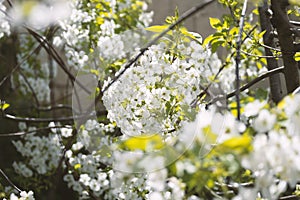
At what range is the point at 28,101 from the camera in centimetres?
400

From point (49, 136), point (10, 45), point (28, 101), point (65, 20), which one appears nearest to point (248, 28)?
point (65, 20)

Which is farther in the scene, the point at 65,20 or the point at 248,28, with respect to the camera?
the point at 65,20

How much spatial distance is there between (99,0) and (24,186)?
1.18m

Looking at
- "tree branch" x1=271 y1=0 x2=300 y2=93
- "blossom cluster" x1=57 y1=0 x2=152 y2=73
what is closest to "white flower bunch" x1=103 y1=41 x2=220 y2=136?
"tree branch" x1=271 y1=0 x2=300 y2=93

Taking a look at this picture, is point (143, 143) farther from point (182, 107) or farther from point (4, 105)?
point (4, 105)

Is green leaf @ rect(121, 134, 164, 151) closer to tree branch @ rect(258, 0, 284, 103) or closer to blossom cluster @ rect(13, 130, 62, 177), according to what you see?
tree branch @ rect(258, 0, 284, 103)

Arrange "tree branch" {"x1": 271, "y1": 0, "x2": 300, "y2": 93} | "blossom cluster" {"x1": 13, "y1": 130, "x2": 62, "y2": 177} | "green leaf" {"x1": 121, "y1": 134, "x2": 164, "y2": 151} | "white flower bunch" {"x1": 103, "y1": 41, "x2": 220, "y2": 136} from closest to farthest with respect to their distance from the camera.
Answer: "green leaf" {"x1": 121, "y1": 134, "x2": 164, "y2": 151}
"white flower bunch" {"x1": 103, "y1": 41, "x2": 220, "y2": 136}
"tree branch" {"x1": 271, "y1": 0, "x2": 300, "y2": 93}
"blossom cluster" {"x1": 13, "y1": 130, "x2": 62, "y2": 177}

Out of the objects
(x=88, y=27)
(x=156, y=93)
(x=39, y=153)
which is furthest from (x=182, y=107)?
(x=39, y=153)

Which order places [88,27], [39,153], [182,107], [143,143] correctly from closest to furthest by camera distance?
[143,143] < [182,107] < [88,27] < [39,153]

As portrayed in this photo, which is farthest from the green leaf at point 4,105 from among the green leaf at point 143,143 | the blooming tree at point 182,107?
the green leaf at point 143,143

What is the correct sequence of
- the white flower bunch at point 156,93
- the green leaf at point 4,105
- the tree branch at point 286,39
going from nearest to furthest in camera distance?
the white flower bunch at point 156,93
the tree branch at point 286,39
the green leaf at point 4,105

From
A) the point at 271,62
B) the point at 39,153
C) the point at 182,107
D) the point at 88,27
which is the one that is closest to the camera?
the point at 182,107

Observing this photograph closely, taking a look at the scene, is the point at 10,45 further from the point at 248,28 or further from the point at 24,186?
the point at 248,28

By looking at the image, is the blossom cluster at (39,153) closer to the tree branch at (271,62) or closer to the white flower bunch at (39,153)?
the white flower bunch at (39,153)
